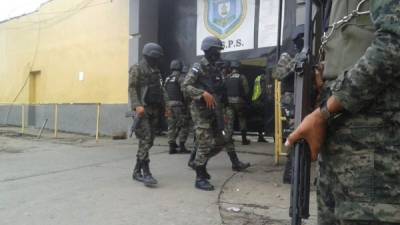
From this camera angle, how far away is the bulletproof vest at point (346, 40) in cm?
172

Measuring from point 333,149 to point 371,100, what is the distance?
26cm

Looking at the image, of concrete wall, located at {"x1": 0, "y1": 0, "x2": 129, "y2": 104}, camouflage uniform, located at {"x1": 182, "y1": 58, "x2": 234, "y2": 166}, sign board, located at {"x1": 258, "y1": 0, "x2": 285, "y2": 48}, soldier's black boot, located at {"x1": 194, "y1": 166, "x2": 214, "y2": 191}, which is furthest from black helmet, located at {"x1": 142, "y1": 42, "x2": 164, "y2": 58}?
concrete wall, located at {"x1": 0, "y1": 0, "x2": 129, "y2": 104}

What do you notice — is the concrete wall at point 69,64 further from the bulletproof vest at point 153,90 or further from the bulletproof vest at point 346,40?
the bulletproof vest at point 346,40

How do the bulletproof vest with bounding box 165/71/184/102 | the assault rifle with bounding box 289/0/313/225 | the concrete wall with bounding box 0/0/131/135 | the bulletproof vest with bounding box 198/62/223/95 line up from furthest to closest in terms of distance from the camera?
the concrete wall with bounding box 0/0/131/135 → the bulletproof vest with bounding box 165/71/184/102 → the bulletproof vest with bounding box 198/62/223/95 → the assault rifle with bounding box 289/0/313/225

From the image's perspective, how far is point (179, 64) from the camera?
9055 mm

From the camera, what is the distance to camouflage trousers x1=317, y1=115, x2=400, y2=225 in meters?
1.63

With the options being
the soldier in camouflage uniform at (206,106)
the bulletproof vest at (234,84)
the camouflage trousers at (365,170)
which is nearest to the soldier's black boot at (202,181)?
the soldier in camouflage uniform at (206,106)

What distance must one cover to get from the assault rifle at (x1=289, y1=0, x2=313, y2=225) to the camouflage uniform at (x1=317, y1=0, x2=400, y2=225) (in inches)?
3.8

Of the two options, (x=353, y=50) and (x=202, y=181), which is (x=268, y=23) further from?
(x=353, y=50)

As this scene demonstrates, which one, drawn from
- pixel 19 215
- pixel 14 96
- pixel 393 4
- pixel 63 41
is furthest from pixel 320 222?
pixel 14 96

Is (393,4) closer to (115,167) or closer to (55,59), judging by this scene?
(115,167)

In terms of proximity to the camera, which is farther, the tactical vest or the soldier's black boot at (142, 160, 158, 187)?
the soldier's black boot at (142, 160, 158, 187)

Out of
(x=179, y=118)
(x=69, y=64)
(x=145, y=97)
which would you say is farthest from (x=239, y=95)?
(x=69, y=64)

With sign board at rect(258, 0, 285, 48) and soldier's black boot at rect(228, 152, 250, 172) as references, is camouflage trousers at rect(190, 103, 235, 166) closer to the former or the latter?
soldier's black boot at rect(228, 152, 250, 172)
